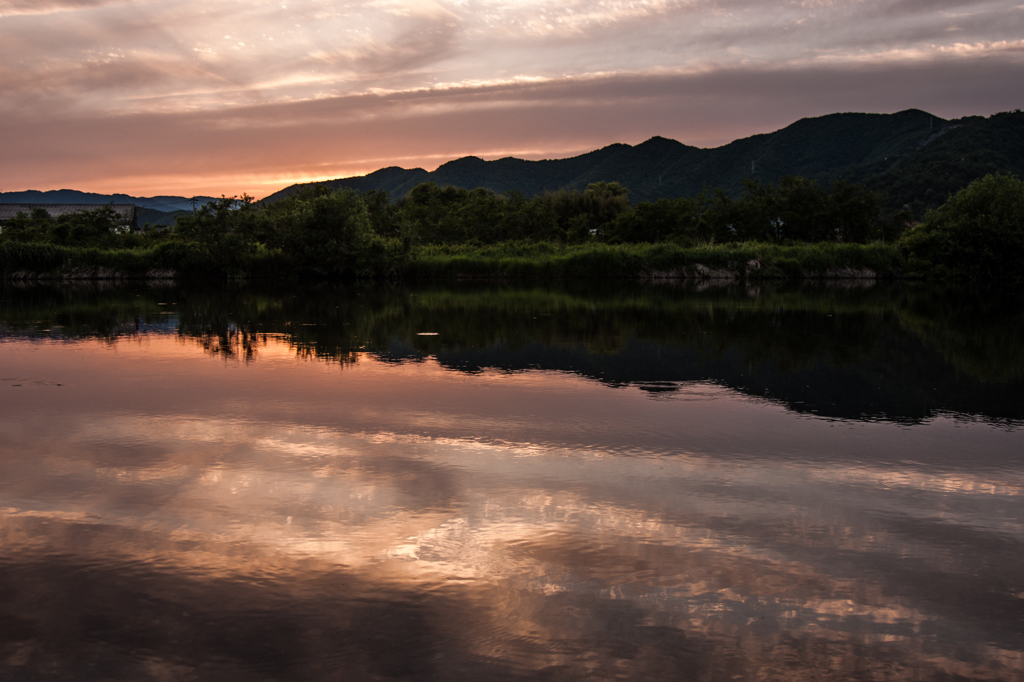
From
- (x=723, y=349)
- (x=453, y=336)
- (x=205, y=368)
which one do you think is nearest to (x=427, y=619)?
(x=205, y=368)

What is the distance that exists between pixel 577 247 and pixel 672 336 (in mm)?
36672

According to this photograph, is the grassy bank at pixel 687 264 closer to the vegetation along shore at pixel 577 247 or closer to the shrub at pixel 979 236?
the vegetation along shore at pixel 577 247

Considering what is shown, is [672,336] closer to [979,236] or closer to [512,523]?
[512,523]

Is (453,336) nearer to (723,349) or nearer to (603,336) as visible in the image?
(603,336)

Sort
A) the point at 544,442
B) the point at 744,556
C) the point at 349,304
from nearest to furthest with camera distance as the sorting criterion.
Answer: the point at 744,556
the point at 544,442
the point at 349,304

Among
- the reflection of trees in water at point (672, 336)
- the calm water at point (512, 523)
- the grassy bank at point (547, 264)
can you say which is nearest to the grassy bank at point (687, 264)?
the grassy bank at point (547, 264)

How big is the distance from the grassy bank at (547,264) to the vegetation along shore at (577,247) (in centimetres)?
6

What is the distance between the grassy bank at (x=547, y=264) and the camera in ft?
142

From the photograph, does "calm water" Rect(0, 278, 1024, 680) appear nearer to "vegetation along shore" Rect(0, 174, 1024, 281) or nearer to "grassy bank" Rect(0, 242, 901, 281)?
"vegetation along shore" Rect(0, 174, 1024, 281)

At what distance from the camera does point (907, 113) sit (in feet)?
474

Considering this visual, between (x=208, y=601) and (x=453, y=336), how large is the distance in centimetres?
1094

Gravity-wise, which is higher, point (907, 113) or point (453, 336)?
point (907, 113)

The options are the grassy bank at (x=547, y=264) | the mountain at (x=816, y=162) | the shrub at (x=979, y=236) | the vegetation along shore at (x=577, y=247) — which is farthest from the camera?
the mountain at (x=816, y=162)

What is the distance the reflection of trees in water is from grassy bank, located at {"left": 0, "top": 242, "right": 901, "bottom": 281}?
17332 millimetres
